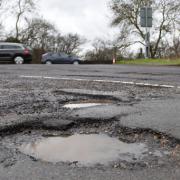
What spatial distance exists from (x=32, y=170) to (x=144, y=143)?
1238 mm

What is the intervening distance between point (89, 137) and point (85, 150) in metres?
0.42

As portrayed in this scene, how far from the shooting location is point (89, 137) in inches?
152

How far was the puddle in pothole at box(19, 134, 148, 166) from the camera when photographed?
318cm

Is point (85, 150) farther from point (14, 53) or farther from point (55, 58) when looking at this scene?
point (55, 58)

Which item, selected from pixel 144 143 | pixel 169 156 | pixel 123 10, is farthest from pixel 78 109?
pixel 123 10

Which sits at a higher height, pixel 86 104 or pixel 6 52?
pixel 6 52

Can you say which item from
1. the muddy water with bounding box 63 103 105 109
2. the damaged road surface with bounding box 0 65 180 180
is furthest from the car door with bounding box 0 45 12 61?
the muddy water with bounding box 63 103 105 109

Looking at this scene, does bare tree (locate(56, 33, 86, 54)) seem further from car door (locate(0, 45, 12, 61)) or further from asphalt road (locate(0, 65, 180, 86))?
asphalt road (locate(0, 65, 180, 86))

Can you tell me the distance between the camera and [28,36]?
2154 inches

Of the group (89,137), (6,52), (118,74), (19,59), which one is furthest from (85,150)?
(6,52)

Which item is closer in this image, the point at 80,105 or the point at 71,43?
the point at 80,105

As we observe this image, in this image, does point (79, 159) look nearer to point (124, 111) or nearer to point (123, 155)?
point (123, 155)

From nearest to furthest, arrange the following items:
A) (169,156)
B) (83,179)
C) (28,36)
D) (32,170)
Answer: (83,179) → (32,170) → (169,156) → (28,36)

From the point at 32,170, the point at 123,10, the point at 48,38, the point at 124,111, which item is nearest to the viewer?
the point at 32,170
